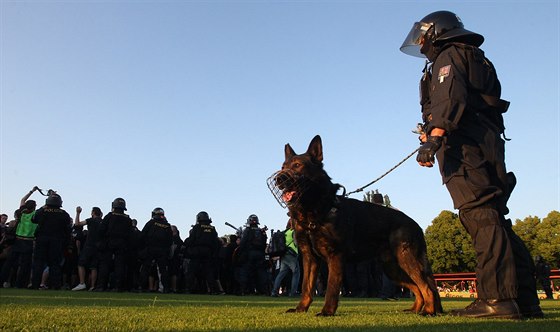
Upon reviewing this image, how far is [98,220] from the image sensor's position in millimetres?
14219

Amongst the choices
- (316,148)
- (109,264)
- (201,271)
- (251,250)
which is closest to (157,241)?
(109,264)

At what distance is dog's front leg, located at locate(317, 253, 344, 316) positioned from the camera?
189 inches

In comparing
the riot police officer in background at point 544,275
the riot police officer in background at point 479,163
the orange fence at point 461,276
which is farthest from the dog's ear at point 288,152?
the orange fence at point 461,276

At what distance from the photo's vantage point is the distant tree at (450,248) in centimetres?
6354

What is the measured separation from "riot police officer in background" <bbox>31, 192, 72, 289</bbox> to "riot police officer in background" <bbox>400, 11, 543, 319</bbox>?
1135 centimetres

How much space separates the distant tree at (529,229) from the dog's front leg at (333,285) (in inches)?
2526

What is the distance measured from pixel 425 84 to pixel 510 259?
2.01 metres

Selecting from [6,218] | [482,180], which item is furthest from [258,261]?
[482,180]

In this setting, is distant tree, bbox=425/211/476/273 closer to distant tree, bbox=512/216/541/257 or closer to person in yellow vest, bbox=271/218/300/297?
distant tree, bbox=512/216/541/257

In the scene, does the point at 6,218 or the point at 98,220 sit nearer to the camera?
the point at 98,220

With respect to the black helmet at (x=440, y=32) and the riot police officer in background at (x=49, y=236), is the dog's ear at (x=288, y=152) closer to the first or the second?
the black helmet at (x=440, y=32)

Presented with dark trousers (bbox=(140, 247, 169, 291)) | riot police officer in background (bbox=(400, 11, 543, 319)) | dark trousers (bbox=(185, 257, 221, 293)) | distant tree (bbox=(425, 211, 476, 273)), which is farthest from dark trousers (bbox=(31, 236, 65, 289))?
distant tree (bbox=(425, 211, 476, 273))

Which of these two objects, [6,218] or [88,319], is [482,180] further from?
[6,218]

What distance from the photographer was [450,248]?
64875mm
